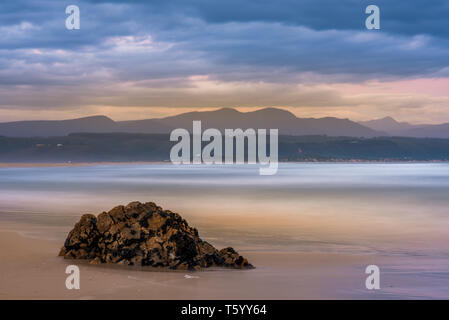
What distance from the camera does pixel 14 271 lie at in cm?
868

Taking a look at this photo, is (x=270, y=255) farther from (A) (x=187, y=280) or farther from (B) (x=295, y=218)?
(B) (x=295, y=218)

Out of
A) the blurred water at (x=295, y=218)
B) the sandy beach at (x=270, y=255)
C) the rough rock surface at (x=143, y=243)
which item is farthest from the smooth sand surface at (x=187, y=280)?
the blurred water at (x=295, y=218)

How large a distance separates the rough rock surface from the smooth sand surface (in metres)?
0.25

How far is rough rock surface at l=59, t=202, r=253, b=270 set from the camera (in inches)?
361

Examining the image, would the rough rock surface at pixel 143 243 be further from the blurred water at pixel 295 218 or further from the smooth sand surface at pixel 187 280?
the blurred water at pixel 295 218

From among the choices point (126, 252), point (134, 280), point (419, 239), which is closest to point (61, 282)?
point (134, 280)

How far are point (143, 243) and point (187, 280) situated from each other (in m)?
1.26

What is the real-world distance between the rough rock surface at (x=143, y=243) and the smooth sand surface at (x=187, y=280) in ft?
0.83

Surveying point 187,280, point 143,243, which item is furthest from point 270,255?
point 187,280

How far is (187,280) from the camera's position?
8344 mm

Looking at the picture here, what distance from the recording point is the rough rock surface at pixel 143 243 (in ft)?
30.1
